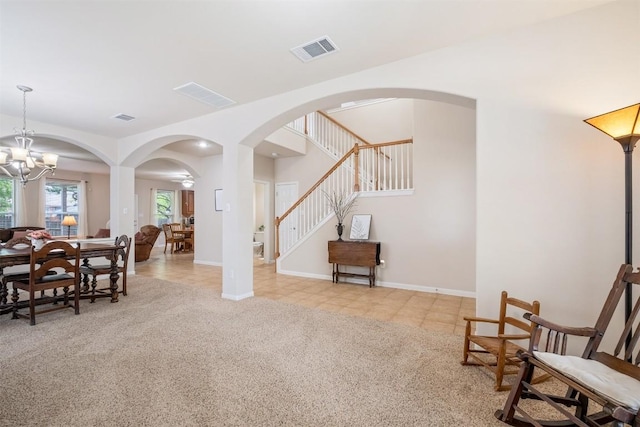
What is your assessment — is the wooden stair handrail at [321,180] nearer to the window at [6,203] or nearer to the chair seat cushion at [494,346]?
the chair seat cushion at [494,346]

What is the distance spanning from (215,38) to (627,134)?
3164 millimetres

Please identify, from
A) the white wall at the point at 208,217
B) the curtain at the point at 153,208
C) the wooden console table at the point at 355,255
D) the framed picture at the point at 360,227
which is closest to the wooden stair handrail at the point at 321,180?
the framed picture at the point at 360,227

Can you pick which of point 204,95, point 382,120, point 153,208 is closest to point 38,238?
point 204,95

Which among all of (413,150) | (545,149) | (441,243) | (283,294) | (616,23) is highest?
(616,23)

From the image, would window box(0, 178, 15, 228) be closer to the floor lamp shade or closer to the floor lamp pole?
the floor lamp shade

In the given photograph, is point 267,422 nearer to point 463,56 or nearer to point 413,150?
point 463,56

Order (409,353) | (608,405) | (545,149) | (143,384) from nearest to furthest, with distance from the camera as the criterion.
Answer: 1. (608,405)
2. (143,384)
3. (545,149)
4. (409,353)

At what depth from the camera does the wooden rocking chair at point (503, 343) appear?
1.97 meters

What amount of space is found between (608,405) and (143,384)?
8.75 feet

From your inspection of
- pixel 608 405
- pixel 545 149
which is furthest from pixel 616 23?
pixel 608 405

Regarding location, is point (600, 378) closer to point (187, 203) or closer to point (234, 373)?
point (234, 373)

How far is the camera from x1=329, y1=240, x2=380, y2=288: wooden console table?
504cm

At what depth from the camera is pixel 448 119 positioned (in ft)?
15.6

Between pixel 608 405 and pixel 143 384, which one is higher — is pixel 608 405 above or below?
above
